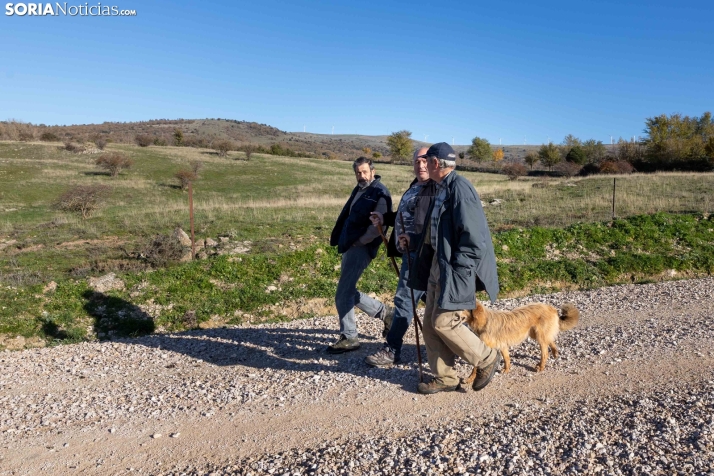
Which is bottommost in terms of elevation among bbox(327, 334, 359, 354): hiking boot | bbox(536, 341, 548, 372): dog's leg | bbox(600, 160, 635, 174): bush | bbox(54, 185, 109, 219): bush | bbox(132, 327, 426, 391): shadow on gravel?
bbox(132, 327, 426, 391): shadow on gravel

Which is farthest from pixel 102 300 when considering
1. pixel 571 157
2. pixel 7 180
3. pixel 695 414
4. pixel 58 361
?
pixel 571 157

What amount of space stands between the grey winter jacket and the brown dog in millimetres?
679

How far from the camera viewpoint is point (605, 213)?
62.6 feet

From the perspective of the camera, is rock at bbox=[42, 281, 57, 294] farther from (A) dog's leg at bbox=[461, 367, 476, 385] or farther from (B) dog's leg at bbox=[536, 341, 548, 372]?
(B) dog's leg at bbox=[536, 341, 548, 372]

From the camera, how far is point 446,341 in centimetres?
493

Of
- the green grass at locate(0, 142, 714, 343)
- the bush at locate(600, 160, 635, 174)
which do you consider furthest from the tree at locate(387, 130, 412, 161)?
the green grass at locate(0, 142, 714, 343)

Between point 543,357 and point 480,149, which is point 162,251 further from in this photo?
point 480,149

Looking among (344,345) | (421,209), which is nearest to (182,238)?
(344,345)

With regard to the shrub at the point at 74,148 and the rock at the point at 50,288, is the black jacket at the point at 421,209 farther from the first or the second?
the shrub at the point at 74,148

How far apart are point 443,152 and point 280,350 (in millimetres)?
Answer: 3680

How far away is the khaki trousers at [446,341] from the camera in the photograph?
484cm

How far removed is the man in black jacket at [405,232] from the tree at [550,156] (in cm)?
6612

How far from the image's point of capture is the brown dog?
17.7ft

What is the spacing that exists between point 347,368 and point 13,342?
19.3ft
